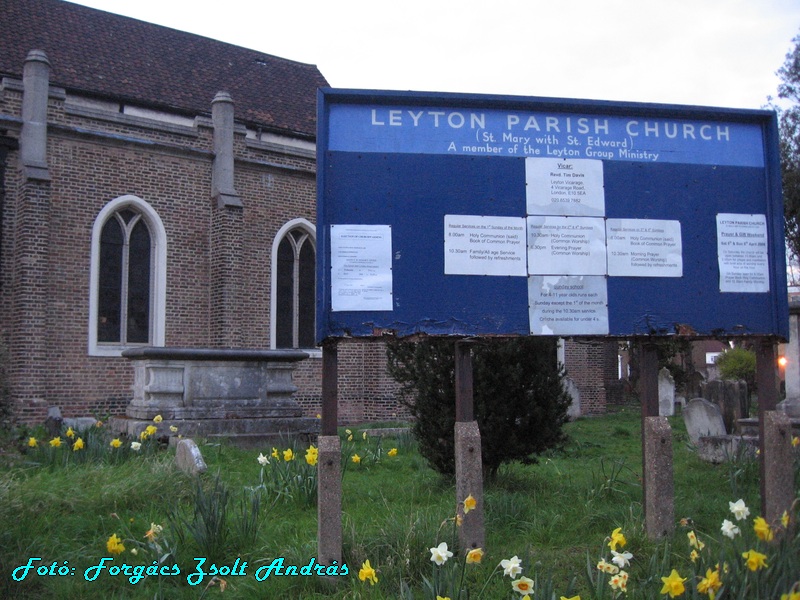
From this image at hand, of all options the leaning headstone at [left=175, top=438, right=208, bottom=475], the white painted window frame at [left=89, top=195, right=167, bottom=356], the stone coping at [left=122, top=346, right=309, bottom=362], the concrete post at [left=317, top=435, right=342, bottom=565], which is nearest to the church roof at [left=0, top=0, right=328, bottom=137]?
the white painted window frame at [left=89, top=195, right=167, bottom=356]

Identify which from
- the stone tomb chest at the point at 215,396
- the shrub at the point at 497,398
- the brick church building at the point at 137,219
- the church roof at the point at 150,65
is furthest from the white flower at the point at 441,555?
the church roof at the point at 150,65

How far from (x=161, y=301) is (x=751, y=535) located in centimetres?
1459

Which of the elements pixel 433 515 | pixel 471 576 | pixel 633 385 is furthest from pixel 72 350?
pixel 633 385

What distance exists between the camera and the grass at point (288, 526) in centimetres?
470

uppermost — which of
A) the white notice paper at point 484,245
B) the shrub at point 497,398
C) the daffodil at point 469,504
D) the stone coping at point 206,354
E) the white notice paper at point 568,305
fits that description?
the white notice paper at point 484,245

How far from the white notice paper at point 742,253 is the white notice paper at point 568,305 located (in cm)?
93

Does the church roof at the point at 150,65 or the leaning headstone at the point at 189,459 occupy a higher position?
the church roof at the point at 150,65

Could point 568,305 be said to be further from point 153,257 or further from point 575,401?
point 575,401

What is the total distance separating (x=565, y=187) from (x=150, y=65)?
1796cm

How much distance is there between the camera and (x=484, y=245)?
5.24 meters

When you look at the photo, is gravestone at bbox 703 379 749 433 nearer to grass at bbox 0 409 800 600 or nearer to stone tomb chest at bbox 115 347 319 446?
grass at bbox 0 409 800 600

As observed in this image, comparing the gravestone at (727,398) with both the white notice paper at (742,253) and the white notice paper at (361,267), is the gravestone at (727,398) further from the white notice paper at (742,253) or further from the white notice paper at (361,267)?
the white notice paper at (361,267)

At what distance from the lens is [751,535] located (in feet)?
15.6

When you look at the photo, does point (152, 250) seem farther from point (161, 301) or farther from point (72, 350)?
point (72, 350)
